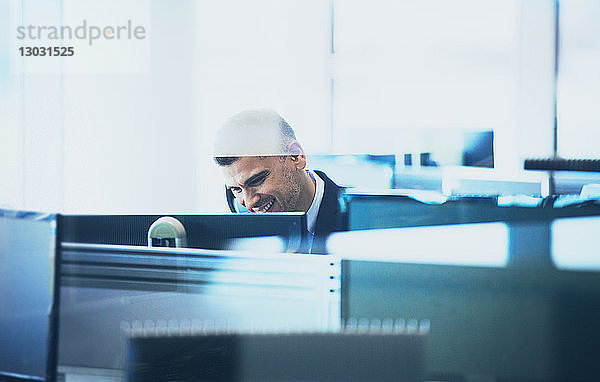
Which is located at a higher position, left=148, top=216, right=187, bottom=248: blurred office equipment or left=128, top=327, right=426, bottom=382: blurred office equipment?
left=148, top=216, right=187, bottom=248: blurred office equipment

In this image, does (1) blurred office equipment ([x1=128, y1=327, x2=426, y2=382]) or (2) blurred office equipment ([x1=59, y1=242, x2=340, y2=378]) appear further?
(2) blurred office equipment ([x1=59, y1=242, x2=340, y2=378])

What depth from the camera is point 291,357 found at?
3.02 ft

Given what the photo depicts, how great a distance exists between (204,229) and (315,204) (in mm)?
240

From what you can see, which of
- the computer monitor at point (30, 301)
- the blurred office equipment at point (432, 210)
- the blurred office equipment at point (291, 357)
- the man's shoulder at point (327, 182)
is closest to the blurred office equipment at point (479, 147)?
the blurred office equipment at point (432, 210)

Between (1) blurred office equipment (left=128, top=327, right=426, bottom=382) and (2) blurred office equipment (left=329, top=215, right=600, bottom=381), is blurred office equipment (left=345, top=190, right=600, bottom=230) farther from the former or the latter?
(1) blurred office equipment (left=128, top=327, right=426, bottom=382)

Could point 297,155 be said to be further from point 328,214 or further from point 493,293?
point 493,293

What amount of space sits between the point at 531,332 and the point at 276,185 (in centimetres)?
60

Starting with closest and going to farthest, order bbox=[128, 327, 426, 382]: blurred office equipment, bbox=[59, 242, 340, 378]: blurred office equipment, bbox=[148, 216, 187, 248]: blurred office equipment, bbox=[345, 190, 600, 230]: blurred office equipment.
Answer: bbox=[128, 327, 426, 382]: blurred office equipment, bbox=[59, 242, 340, 378]: blurred office equipment, bbox=[148, 216, 187, 248]: blurred office equipment, bbox=[345, 190, 600, 230]: blurred office equipment

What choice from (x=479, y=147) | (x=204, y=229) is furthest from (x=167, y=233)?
(x=479, y=147)

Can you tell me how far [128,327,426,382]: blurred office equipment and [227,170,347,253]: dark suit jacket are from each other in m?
0.43

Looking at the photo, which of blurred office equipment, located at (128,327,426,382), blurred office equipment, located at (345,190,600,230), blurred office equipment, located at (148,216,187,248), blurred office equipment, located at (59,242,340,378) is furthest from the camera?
blurred office equipment, located at (345,190,600,230)

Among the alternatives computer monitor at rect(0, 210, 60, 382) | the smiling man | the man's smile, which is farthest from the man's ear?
computer monitor at rect(0, 210, 60, 382)

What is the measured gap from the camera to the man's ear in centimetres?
134

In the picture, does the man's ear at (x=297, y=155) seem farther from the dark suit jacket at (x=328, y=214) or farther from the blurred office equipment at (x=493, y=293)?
the blurred office equipment at (x=493, y=293)
